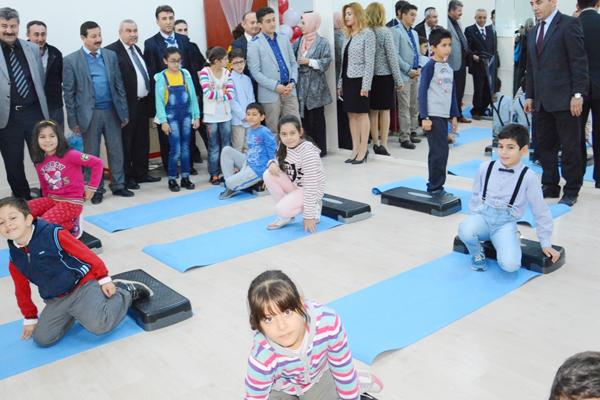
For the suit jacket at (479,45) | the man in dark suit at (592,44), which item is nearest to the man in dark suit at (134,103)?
the suit jacket at (479,45)

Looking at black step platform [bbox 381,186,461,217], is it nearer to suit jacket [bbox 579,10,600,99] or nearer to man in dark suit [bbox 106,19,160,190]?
suit jacket [bbox 579,10,600,99]

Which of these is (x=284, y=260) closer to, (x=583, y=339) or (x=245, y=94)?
(x=583, y=339)

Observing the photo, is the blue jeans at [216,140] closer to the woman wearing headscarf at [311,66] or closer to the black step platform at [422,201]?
the woman wearing headscarf at [311,66]

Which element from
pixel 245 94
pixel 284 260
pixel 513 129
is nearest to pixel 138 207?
pixel 245 94

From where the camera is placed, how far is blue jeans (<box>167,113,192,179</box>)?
240 inches

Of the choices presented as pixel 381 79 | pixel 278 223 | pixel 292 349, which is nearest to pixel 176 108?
pixel 278 223

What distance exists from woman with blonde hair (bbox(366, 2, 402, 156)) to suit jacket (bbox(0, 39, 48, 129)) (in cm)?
316

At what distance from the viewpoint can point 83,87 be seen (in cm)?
581

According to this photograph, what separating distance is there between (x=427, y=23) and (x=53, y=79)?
380 centimetres

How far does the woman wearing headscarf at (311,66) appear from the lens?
684 cm

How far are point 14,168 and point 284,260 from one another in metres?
2.91

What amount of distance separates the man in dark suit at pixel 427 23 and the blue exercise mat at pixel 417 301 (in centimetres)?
347

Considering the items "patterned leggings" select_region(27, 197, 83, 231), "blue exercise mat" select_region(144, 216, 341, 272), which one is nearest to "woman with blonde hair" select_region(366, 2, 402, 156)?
"blue exercise mat" select_region(144, 216, 341, 272)

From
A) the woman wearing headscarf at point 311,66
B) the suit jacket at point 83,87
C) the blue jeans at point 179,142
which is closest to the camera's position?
the suit jacket at point 83,87
